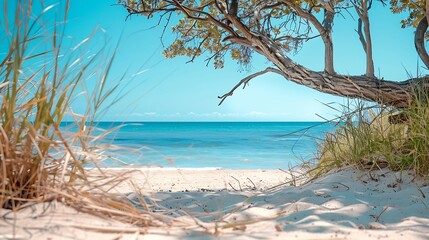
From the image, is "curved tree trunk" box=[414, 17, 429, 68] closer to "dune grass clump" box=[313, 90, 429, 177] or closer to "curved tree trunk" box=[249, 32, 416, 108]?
"curved tree trunk" box=[249, 32, 416, 108]

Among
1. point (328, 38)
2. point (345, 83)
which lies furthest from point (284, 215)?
point (328, 38)

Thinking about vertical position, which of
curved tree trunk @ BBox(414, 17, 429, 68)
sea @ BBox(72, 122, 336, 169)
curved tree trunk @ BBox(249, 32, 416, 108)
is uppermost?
curved tree trunk @ BBox(414, 17, 429, 68)

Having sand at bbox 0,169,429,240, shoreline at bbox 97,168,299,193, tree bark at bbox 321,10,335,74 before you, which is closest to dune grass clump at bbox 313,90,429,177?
sand at bbox 0,169,429,240

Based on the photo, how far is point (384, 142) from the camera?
12.6 ft

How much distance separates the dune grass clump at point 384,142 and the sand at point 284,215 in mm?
139

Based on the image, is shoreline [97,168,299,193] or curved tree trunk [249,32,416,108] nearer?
curved tree trunk [249,32,416,108]

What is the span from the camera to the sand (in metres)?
1.59

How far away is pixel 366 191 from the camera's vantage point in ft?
10.9

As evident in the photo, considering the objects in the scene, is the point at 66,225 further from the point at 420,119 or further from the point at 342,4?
the point at 342,4

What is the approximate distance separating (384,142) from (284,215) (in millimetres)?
2040

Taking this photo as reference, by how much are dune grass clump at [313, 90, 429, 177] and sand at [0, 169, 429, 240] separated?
0.46ft

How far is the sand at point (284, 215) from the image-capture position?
159 centimetres

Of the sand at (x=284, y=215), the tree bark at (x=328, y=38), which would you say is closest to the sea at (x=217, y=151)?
the sand at (x=284, y=215)

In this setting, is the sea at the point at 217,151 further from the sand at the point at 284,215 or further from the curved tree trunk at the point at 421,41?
the curved tree trunk at the point at 421,41
